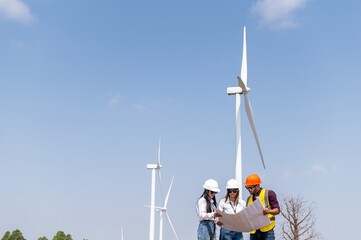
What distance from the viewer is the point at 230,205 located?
9.12 metres

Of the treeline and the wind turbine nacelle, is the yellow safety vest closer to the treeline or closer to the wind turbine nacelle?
the wind turbine nacelle

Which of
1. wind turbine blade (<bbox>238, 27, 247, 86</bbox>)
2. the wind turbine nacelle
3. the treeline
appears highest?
wind turbine blade (<bbox>238, 27, 247, 86</bbox>)

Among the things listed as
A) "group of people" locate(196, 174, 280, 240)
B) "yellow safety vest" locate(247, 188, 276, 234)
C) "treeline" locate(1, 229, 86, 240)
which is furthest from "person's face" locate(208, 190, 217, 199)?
"treeline" locate(1, 229, 86, 240)

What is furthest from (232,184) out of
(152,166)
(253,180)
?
(152,166)

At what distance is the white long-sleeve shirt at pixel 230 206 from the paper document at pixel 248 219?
389 millimetres

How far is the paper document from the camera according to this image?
8.30m

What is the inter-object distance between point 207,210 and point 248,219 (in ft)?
3.18

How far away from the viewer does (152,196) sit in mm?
39750

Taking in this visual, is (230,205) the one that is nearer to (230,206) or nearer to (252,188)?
(230,206)

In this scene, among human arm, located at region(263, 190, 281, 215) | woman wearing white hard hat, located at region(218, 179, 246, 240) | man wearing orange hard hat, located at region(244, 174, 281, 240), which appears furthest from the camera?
woman wearing white hard hat, located at region(218, 179, 246, 240)

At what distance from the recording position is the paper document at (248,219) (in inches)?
327

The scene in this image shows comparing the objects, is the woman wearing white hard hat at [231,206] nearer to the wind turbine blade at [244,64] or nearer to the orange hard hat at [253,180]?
the orange hard hat at [253,180]

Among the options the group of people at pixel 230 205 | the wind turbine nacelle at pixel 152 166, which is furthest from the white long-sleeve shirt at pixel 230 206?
the wind turbine nacelle at pixel 152 166

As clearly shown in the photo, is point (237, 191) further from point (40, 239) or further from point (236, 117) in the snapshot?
point (40, 239)
